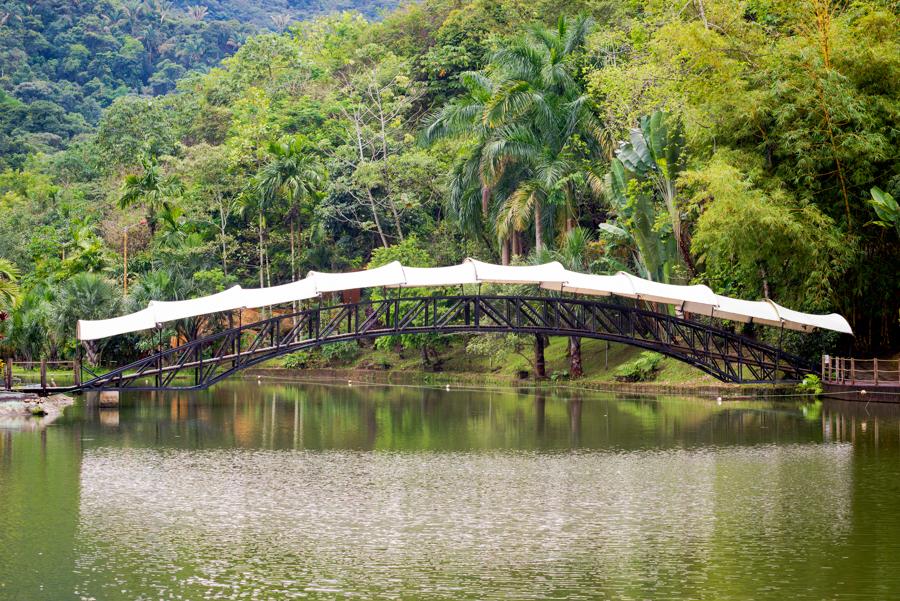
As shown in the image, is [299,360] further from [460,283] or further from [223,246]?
[460,283]

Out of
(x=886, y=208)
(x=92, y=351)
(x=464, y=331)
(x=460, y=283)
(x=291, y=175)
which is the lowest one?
(x=92, y=351)

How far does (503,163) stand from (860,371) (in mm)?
24554

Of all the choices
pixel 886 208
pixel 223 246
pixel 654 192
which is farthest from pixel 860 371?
pixel 223 246

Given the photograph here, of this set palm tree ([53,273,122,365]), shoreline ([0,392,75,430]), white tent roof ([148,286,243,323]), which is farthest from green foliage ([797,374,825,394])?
palm tree ([53,273,122,365])

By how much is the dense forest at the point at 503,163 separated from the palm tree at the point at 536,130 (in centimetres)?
12

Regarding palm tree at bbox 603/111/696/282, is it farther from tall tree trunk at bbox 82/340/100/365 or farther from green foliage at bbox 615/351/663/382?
tall tree trunk at bbox 82/340/100/365

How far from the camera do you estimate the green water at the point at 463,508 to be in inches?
662

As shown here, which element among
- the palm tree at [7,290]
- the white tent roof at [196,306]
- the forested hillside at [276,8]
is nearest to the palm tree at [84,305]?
the palm tree at [7,290]

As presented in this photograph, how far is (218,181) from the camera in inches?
2921

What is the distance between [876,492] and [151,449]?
1857cm

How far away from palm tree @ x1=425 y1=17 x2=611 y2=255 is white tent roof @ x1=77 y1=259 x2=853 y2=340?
1715cm

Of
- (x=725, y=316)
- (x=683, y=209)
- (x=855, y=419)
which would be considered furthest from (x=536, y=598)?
(x=683, y=209)

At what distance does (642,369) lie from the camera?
164 ft

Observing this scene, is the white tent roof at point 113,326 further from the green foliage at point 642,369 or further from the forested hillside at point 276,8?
the forested hillside at point 276,8
